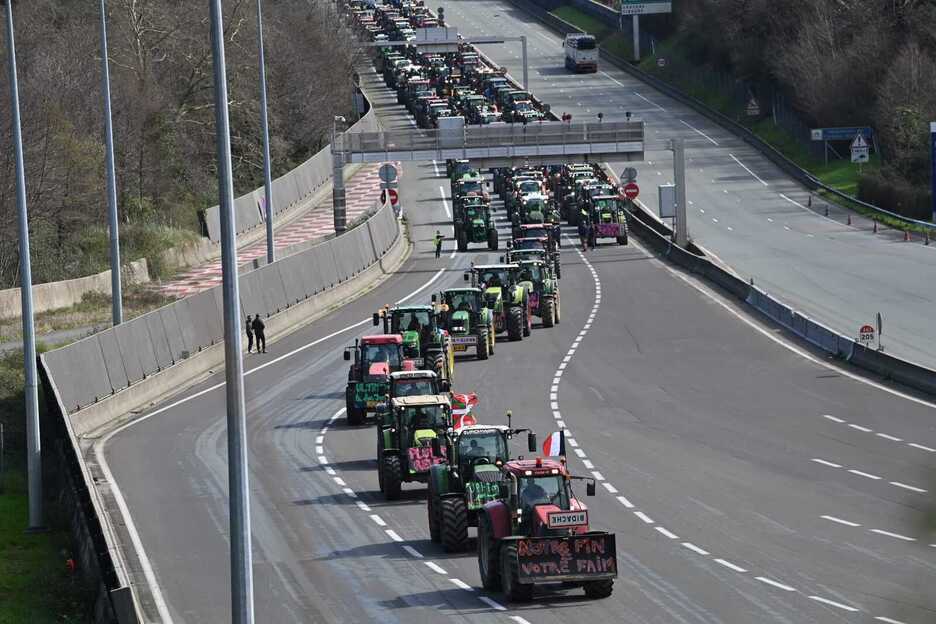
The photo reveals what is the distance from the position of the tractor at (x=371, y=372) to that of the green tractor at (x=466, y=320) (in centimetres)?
787

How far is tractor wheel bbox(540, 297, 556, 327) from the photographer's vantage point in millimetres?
50906

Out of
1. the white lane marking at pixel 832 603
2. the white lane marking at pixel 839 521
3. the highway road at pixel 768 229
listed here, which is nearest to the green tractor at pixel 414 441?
the white lane marking at pixel 839 521

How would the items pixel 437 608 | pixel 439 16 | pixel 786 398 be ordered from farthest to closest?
1. pixel 439 16
2. pixel 786 398
3. pixel 437 608

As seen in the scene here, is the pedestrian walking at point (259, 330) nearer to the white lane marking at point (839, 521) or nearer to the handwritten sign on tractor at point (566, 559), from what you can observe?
Result: the white lane marking at point (839, 521)

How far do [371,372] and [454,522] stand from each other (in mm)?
13507

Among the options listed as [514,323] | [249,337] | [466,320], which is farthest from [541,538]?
[249,337]

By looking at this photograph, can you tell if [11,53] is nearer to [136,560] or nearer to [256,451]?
[256,451]

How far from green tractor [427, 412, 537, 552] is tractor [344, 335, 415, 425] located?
40.0 ft

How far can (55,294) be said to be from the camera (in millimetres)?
55500

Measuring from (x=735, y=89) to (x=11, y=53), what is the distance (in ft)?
310

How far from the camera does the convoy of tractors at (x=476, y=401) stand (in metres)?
18.8

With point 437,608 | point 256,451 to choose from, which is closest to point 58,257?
point 256,451

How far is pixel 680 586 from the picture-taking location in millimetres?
20438

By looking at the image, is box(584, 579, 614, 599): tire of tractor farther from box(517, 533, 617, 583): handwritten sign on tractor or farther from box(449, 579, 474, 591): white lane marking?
box(449, 579, 474, 591): white lane marking
